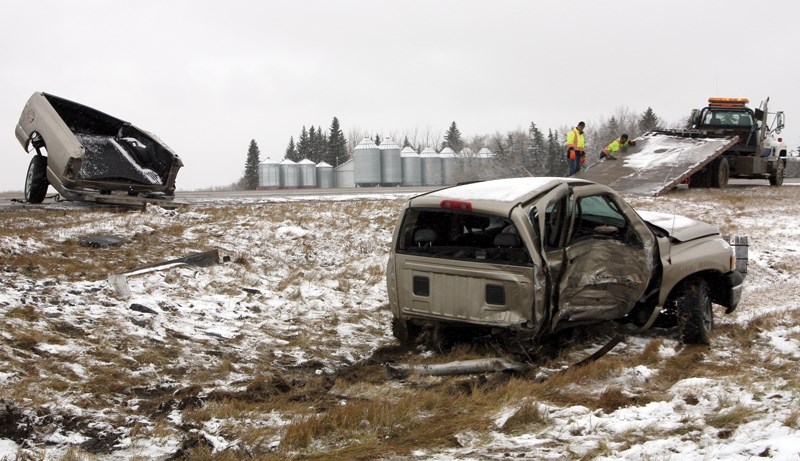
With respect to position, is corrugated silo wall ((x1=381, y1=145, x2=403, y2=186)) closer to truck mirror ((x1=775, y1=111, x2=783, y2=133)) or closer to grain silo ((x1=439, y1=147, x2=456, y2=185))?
grain silo ((x1=439, y1=147, x2=456, y2=185))

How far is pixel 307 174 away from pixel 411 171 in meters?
12.0

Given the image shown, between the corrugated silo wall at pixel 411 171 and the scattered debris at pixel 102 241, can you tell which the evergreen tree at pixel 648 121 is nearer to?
the corrugated silo wall at pixel 411 171

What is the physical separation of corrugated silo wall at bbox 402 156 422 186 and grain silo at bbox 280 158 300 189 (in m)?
11.8

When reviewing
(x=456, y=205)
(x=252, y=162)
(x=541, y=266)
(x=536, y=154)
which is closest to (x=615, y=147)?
(x=456, y=205)

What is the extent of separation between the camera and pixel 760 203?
1667cm

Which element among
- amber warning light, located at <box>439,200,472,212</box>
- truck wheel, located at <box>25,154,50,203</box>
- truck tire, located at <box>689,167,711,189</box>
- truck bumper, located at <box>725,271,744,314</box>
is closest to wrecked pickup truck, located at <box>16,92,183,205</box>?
truck wheel, located at <box>25,154,50,203</box>

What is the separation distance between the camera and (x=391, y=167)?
154 feet

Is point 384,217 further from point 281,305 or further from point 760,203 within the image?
point 760,203

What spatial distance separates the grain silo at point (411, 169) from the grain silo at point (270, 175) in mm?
12819

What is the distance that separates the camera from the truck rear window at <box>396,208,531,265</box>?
6539 millimetres

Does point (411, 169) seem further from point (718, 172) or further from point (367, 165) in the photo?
point (718, 172)

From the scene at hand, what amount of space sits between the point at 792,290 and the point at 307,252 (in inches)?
295

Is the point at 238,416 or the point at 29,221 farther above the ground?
the point at 29,221

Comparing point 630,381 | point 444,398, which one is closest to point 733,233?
point 630,381
